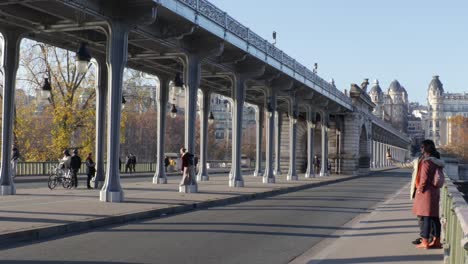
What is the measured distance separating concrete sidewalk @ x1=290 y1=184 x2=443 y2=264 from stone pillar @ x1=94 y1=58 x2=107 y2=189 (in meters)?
12.3

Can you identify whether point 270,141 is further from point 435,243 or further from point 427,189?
point 427,189

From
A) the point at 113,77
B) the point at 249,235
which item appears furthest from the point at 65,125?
the point at 249,235

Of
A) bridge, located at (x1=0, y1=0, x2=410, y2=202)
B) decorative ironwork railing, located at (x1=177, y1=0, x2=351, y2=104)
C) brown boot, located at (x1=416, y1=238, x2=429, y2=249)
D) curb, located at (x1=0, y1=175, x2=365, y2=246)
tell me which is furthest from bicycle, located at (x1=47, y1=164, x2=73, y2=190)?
brown boot, located at (x1=416, y1=238, x2=429, y2=249)

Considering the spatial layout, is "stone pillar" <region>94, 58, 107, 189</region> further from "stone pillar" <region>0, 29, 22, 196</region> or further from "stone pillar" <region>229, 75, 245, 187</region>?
"stone pillar" <region>229, 75, 245, 187</region>

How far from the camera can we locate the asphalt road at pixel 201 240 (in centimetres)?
1091

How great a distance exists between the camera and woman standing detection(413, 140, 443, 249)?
11.2m

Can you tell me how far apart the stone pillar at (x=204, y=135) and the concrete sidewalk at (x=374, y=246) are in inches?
787

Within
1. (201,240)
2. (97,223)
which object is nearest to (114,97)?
(97,223)

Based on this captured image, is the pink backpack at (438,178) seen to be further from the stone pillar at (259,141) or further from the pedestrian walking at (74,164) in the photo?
the stone pillar at (259,141)

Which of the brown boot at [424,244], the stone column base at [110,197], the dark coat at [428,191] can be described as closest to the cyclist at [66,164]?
the stone column base at [110,197]

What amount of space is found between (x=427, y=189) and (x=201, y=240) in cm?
456

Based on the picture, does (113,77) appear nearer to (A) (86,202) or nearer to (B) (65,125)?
(A) (86,202)

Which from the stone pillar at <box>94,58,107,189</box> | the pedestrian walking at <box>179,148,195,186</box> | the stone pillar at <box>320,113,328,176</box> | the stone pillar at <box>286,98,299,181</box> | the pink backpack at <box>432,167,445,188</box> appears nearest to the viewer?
the pink backpack at <box>432,167,445,188</box>

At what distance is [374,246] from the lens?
12352 mm
